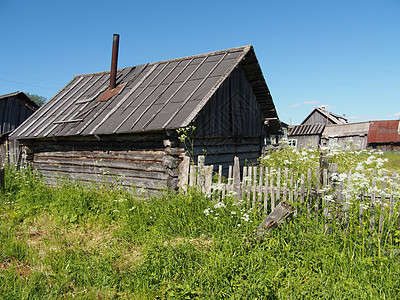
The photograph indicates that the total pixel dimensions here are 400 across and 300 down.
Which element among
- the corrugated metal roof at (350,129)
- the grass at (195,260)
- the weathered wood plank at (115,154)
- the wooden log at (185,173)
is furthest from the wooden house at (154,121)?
the corrugated metal roof at (350,129)

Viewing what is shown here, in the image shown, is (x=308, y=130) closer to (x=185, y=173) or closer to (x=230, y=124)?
(x=230, y=124)

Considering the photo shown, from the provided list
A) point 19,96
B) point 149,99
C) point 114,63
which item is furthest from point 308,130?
point 19,96

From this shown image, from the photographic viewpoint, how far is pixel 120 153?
8.07 m

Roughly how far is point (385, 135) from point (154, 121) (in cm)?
2733

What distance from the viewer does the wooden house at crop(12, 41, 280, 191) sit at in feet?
23.7

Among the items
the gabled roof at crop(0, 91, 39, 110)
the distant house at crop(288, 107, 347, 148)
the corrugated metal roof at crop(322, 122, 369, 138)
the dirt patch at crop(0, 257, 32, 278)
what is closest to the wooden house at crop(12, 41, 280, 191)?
the dirt patch at crop(0, 257, 32, 278)

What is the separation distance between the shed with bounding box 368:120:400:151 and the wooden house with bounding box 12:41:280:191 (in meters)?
20.8

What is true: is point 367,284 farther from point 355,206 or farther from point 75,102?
point 75,102

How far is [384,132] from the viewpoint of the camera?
87.4ft

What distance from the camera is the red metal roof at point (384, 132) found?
26281 millimetres

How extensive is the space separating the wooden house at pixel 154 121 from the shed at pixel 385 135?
20.8m

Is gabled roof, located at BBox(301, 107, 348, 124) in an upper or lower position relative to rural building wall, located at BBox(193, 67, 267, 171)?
upper

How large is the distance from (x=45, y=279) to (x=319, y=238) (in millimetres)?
3832

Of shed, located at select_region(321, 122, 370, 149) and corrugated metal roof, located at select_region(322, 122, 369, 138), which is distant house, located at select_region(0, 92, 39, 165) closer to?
shed, located at select_region(321, 122, 370, 149)
